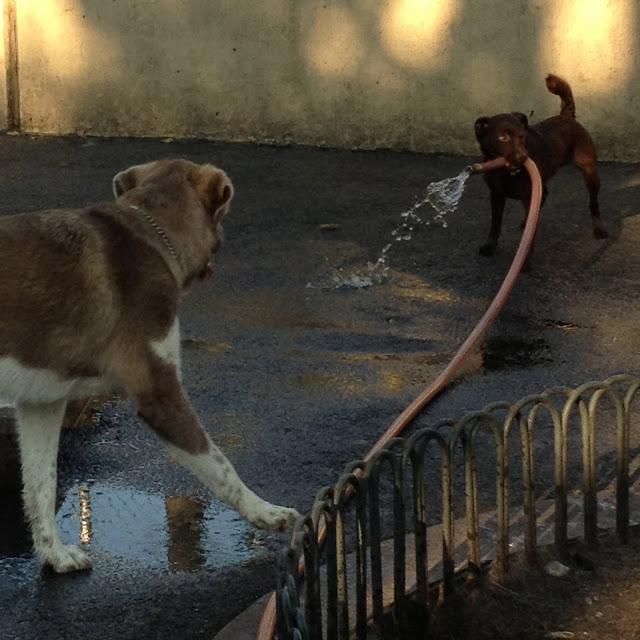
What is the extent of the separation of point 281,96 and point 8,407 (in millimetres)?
6391

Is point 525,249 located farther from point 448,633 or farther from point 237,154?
point 237,154

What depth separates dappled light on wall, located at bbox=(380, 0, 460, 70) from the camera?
1140 centimetres

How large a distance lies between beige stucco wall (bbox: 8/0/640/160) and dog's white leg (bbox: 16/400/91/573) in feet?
22.2

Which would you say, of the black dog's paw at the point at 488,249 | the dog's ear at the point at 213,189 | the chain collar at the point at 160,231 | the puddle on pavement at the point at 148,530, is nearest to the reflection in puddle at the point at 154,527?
the puddle on pavement at the point at 148,530

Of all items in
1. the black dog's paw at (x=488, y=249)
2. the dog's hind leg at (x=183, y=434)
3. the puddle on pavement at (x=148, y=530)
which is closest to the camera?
the dog's hind leg at (x=183, y=434)

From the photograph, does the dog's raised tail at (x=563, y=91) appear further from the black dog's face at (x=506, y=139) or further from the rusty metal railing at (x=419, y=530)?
the rusty metal railing at (x=419, y=530)

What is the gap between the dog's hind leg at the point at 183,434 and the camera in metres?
5.07

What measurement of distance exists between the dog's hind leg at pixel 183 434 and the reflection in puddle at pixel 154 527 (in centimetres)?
23

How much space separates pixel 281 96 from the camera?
11844mm

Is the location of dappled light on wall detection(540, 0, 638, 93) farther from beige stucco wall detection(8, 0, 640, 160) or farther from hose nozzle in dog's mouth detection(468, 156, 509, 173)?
hose nozzle in dog's mouth detection(468, 156, 509, 173)

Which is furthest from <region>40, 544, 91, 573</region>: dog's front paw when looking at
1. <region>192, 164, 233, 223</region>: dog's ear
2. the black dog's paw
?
the black dog's paw

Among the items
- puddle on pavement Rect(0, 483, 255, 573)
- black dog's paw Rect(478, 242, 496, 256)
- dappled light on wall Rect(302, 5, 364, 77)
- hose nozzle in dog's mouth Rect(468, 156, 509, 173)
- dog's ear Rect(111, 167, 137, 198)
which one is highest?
dappled light on wall Rect(302, 5, 364, 77)

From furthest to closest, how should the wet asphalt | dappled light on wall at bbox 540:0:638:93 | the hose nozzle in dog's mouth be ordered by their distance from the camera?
dappled light on wall at bbox 540:0:638:93 → the hose nozzle in dog's mouth → the wet asphalt

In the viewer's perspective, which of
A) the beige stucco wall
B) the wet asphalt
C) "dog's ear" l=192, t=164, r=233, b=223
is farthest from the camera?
the beige stucco wall
